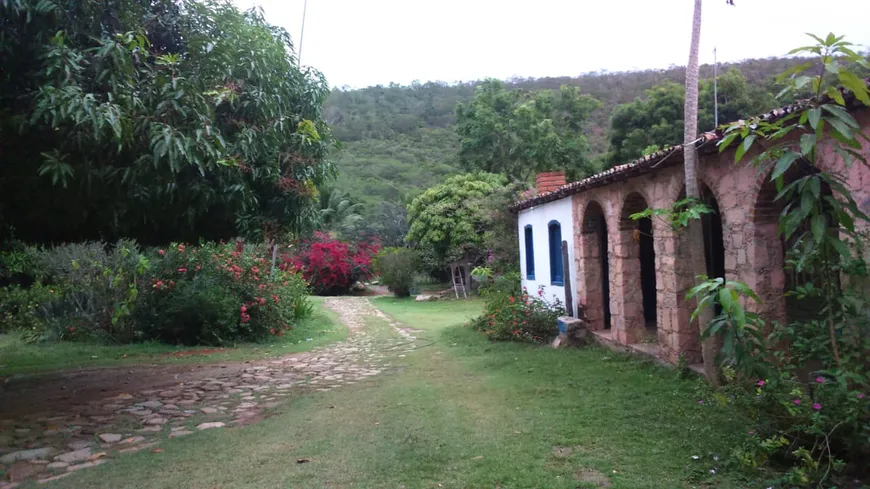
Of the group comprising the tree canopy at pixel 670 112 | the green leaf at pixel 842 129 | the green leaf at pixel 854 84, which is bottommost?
the green leaf at pixel 842 129

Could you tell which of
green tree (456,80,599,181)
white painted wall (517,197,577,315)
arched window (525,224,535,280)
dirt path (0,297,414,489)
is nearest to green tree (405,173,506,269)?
green tree (456,80,599,181)

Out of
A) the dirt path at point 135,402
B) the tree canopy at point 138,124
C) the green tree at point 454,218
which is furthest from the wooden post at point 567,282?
the green tree at point 454,218

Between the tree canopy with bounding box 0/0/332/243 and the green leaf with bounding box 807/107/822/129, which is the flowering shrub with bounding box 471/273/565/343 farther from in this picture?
the green leaf with bounding box 807/107/822/129

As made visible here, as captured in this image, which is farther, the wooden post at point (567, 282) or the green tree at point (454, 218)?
the green tree at point (454, 218)

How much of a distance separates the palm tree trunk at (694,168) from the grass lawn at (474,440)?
1.42 ft

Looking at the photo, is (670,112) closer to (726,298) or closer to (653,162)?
(653,162)

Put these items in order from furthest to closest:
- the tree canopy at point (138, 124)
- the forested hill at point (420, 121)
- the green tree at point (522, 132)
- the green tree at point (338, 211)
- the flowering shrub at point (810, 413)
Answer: the forested hill at point (420, 121)
the green tree at point (338, 211)
the green tree at point (522, 132)
the tree canopy at point (138, 124)
the flowering shrub at point (810, 413)

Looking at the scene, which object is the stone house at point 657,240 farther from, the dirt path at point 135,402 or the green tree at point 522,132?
the green tree at point 522,132

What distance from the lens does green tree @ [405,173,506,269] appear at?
877 inches

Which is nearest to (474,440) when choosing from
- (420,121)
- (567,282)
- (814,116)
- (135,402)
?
(814,116)

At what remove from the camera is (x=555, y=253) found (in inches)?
465

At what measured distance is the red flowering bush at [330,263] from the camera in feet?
84.1

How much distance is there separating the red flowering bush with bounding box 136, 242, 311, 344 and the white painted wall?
5.93m

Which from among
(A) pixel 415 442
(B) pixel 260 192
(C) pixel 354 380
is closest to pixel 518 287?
(C) pixel 354 380
